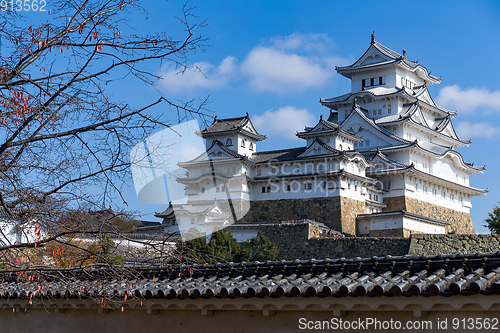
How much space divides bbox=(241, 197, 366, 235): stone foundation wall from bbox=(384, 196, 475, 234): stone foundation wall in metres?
2.62

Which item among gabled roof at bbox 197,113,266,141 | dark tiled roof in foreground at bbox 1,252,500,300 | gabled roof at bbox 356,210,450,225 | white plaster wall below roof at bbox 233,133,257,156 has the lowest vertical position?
dark tiled roof in foreground at bbox 1,252,500,300

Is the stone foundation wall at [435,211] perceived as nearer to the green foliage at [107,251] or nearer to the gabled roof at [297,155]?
the gabled roof at [297,155]

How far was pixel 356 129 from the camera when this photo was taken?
124 feet

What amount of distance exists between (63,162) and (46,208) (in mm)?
547

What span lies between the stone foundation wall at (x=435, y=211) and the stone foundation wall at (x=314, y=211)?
2621 mm

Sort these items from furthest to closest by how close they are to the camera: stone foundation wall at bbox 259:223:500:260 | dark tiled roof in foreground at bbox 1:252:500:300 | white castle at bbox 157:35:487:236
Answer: white castle at bbox 157:35:487:236 < stone foundation wall at bbox 259:223:500:260 < dark tiled roof in foreground at bbox 1:252:500:300

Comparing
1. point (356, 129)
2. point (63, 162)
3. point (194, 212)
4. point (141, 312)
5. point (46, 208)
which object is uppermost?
point (356, 129)

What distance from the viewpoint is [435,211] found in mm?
37156

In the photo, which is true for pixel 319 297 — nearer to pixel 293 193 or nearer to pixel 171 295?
pixel 171 295

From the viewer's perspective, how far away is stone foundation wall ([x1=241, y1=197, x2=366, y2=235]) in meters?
31.1

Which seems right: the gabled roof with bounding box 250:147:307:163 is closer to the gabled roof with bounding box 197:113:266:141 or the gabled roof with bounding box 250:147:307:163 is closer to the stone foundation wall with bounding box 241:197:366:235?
the gabled roof with bounding box 197:113:266:141

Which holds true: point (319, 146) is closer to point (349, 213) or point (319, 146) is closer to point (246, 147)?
point (349, 213)

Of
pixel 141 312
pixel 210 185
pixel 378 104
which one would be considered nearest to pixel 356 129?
pixel 378 104

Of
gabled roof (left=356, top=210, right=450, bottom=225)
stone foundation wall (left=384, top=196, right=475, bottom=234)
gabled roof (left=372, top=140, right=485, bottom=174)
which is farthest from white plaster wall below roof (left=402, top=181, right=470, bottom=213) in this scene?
gabled roof (left=356, top=210, right=450, bottom=225)
